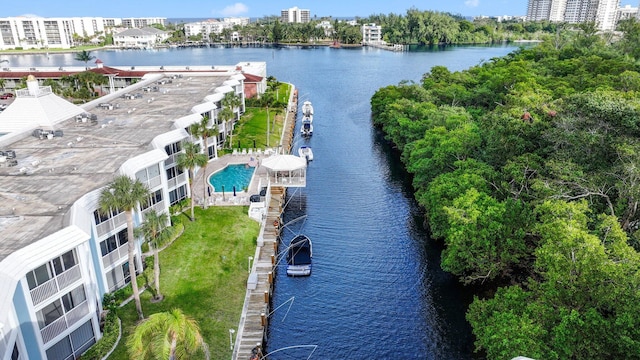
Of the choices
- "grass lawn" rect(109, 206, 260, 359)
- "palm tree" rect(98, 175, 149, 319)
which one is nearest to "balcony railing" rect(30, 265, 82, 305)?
"palm tree" rect(98, 175, 149, 319)

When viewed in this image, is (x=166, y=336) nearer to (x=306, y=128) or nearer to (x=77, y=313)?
(x=77, y=313)

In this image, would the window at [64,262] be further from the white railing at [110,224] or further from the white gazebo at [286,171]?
the white gazebo at [286,171]

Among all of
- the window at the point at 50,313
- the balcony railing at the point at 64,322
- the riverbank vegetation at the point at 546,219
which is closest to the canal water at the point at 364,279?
the riverbank vegetation at the point at 546,219

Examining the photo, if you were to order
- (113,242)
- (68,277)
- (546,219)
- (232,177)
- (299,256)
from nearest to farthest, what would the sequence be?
(68,277), (546,219), (113,242), (299,256), (232,177)

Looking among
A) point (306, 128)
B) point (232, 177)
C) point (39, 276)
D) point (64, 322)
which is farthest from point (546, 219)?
point (306, 128)

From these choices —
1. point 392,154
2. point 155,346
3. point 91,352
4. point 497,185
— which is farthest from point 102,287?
point 392,154

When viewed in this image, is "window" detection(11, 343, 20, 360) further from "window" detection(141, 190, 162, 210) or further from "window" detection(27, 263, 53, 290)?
"window" detection(141, 190, 162, 210)
